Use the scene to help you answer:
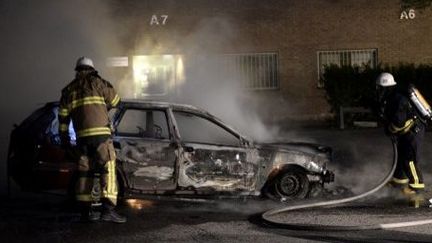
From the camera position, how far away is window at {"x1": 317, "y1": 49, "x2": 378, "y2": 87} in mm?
21250

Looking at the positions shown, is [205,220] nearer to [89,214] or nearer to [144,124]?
→ [89,214]

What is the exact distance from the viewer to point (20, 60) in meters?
14.3

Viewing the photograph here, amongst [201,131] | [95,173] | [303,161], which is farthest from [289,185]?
[95,173]

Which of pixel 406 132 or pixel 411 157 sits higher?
pixel 406 132

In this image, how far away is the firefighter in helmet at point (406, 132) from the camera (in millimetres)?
8688

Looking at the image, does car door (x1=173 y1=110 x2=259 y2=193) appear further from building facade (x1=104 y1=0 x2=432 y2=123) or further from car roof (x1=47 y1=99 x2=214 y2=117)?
building facade (x1=104 y1=0 x2=432 y2=123)

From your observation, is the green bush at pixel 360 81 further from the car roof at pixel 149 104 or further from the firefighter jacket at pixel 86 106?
the firefighter jacket at pixel 86 106

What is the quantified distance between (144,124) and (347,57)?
13925mm

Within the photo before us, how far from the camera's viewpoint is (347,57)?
2144 centimetres

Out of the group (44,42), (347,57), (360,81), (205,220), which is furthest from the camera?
(347,57)

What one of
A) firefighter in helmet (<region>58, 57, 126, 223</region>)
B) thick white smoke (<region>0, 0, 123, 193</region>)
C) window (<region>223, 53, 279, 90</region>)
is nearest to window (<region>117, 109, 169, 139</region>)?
firefighter in helmet (<region>58, 57, 126, 223</region>)

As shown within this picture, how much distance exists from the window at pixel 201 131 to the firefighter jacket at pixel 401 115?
188 centimetres

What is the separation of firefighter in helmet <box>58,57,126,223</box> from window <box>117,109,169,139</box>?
1.09 m

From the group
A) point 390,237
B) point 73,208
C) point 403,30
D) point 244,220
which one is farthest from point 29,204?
point 403,30
